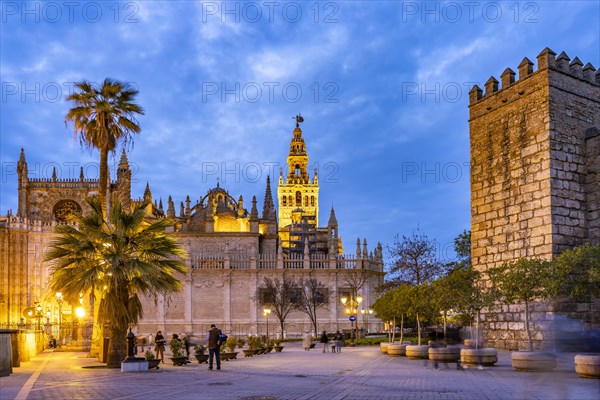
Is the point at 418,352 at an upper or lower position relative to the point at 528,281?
lower

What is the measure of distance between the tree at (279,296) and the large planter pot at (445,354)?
1388 inches

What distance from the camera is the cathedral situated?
190 feet

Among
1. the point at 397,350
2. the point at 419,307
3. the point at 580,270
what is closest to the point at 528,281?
the point at 580,270

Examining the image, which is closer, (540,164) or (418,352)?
(540,164)

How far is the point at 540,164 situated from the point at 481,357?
6958mm

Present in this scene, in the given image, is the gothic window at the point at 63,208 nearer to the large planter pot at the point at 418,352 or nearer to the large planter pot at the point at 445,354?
the large planter pot at the point at 418,352

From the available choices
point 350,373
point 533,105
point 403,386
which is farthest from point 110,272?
point 533,105

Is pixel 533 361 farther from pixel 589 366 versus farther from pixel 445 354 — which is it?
pixel 445 354

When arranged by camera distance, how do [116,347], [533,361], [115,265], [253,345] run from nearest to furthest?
[533,361] < [115,265] < [116,347] < [253,345]

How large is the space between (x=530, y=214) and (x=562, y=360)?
5.35 metres

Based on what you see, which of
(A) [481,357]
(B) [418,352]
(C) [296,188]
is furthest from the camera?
(C) [296,188]

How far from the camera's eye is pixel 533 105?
914 inches

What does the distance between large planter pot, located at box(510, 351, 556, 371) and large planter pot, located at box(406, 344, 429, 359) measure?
273 inches

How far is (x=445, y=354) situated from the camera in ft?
72.1
